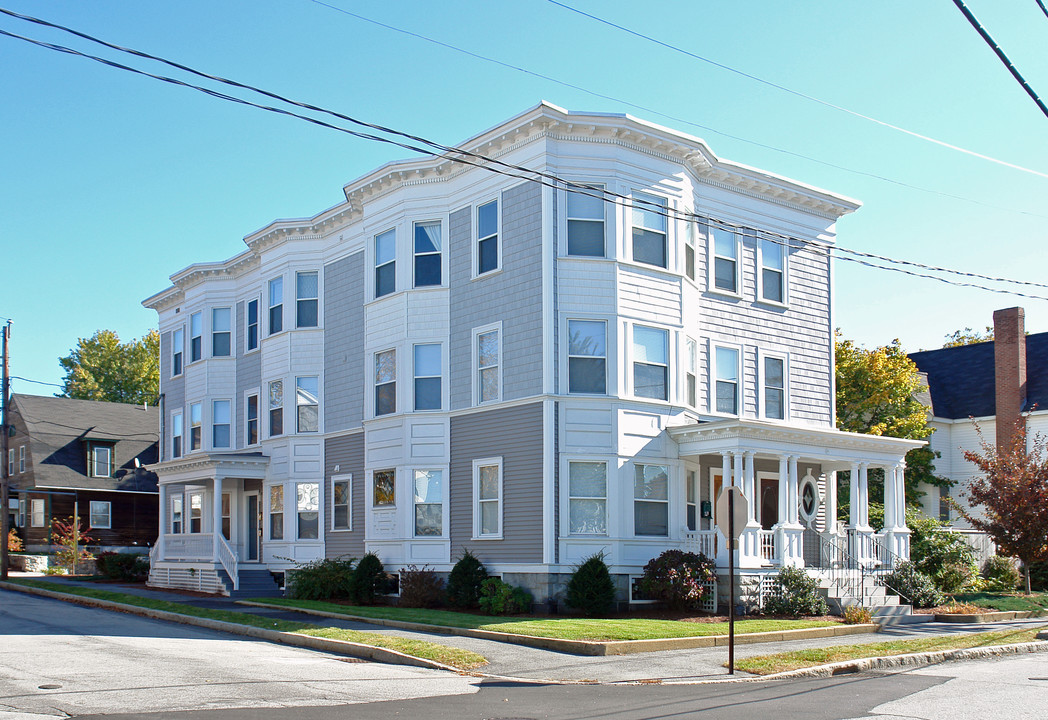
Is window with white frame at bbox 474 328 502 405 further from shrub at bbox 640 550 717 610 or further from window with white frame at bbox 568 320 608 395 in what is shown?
shrub at bbox 640 550 717 610

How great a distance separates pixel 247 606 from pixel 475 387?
7463mm

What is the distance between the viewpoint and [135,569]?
36250mm

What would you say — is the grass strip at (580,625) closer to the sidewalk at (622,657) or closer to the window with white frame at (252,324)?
the sidewalk at (622,657)

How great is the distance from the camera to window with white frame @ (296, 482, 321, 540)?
30.0 metres

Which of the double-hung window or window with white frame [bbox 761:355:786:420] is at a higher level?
the double-hung window

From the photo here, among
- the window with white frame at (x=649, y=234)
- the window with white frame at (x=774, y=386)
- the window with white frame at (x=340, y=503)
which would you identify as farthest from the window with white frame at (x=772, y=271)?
the window with white frame at (x=340, y=503)

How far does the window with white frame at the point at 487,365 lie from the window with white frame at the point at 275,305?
9.30m

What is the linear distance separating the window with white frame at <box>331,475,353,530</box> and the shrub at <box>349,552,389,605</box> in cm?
329

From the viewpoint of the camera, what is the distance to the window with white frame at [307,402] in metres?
30.6

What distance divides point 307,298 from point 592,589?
14164mm

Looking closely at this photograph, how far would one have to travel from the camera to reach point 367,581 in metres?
25.1

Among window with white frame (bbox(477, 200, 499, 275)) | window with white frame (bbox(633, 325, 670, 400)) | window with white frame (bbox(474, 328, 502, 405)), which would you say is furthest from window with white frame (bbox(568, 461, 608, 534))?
window with white frame (bbox(477, 200, 499, 275))

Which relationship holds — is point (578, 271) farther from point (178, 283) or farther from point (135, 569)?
point (135, 569)

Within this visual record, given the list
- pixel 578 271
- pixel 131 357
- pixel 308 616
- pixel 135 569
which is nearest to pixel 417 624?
pixel 308 616
